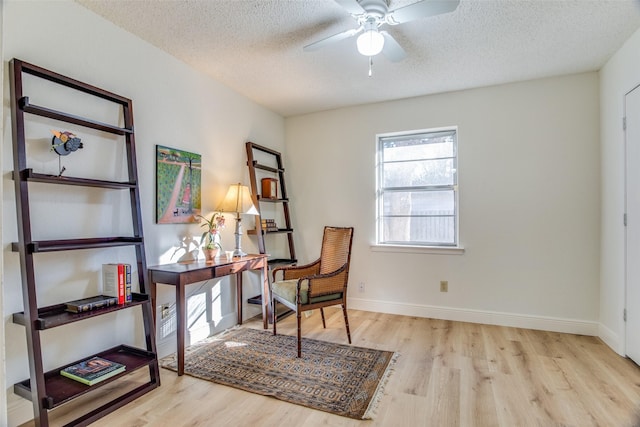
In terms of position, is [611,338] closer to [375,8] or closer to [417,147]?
[417,147]

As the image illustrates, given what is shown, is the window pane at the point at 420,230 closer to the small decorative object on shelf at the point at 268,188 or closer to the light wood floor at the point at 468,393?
the light wood floor at the point at 468,393

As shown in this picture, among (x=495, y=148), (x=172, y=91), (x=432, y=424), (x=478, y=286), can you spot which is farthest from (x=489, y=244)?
(x=172, y=91)

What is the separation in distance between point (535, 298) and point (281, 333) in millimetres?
2422

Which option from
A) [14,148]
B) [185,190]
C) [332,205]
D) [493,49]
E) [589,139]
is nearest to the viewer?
[14,148]

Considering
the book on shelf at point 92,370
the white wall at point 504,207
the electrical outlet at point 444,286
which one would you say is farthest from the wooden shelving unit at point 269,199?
the book on shelf at point 92,370

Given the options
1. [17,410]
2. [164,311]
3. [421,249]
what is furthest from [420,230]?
[17,410]

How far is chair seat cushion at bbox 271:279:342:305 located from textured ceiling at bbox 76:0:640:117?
6.21ft

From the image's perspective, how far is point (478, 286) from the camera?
3518mm

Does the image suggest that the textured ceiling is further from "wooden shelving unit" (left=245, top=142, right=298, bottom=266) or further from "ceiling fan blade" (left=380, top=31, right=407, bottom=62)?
"wooden shelving unit" (left=245, top=142, right=298, bottom=266)

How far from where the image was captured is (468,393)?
215cm

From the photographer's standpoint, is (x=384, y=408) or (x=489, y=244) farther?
(x=489, y=244)

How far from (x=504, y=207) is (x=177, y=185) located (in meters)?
3.04

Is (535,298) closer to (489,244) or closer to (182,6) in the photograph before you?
(489,244)

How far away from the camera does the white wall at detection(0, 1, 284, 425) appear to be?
6.17 ft
